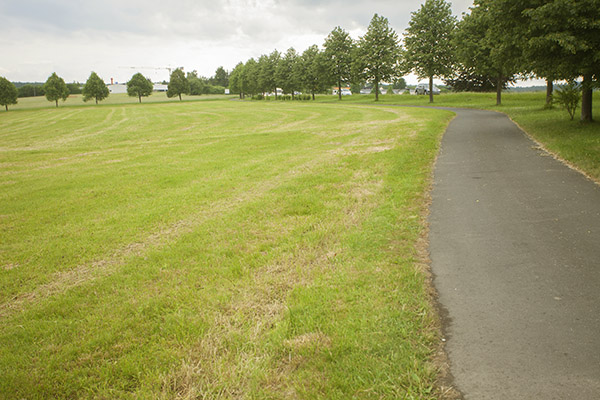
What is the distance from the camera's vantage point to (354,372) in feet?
8.79

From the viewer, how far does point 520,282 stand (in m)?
3.75

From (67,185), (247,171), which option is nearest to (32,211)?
(67,185)

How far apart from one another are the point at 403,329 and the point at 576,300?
175 centimetres

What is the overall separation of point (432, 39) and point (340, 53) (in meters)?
22.4

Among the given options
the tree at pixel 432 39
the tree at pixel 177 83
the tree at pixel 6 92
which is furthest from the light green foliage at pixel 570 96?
the tree at pixel 177 83

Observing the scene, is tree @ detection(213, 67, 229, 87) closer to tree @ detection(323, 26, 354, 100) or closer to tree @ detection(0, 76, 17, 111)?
tree @ detection(0, 76, 17, 111)

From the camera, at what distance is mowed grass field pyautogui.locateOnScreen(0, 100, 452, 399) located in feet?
9.12

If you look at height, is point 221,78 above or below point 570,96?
above

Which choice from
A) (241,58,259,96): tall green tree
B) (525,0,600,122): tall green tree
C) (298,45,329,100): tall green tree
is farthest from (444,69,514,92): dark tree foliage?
(241,58,259,96): tall green tree

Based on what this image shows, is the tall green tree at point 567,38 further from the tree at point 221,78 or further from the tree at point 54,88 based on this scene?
the tree at point 221,78

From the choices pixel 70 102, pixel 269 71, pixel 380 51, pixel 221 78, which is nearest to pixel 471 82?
pixel 380 51

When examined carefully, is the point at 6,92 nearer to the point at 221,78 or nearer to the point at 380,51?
the point at 380,51

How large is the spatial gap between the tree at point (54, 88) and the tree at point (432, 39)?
7853 centimetres

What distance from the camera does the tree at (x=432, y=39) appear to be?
40.5 m
